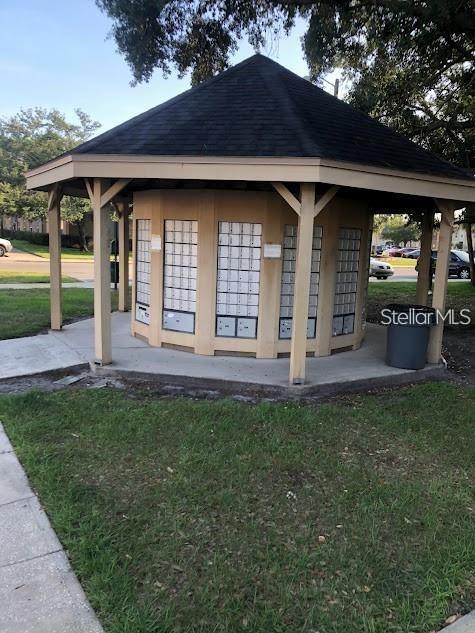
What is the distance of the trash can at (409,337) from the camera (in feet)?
23.8

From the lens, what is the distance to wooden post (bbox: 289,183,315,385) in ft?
19.5

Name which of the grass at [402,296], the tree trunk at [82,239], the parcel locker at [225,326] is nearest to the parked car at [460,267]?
the grass at [402,296]

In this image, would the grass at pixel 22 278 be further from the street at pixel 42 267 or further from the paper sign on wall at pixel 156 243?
the paper sign on wall at pixel 156 243

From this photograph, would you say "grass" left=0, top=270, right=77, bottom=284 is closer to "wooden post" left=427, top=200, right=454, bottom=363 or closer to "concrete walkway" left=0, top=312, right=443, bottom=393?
"concrete walkway" left=0, top=312, right=443, bottom=393

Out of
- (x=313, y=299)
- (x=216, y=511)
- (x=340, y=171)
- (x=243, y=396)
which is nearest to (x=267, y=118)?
(x=340, y=171)

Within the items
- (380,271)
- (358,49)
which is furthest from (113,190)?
(380,271)

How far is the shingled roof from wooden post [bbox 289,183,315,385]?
0.58 metres

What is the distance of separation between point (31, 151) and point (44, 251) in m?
9.82

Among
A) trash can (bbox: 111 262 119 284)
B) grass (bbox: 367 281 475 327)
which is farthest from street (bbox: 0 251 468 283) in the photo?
trash can (bbox: 111 262 119 284)

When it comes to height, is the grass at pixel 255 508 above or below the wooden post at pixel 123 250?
below

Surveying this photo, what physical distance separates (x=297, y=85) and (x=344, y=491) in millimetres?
7002

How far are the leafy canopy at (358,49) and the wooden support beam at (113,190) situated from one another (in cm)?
686

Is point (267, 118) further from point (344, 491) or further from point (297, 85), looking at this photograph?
point (344, 491)

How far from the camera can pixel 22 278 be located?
18781 mm
